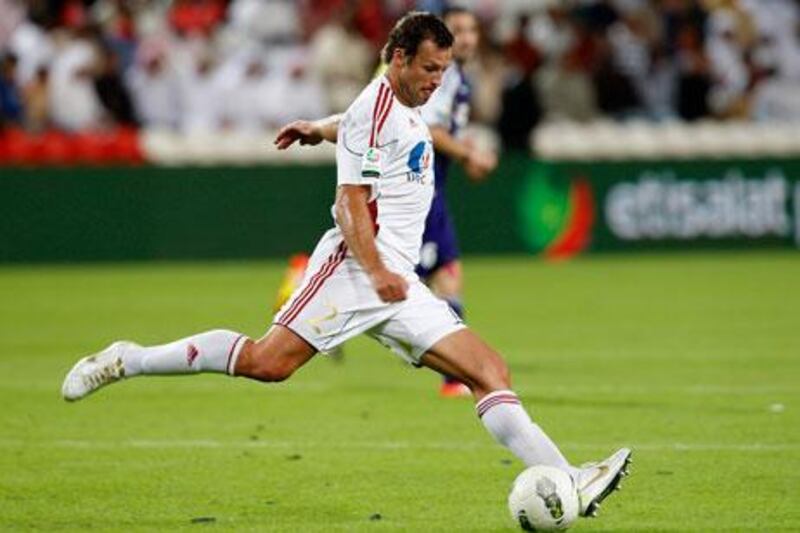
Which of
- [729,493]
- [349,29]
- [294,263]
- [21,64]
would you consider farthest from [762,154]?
[729,493]

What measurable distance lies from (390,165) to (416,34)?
1.82ft

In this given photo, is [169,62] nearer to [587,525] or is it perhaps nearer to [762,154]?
[762,154]

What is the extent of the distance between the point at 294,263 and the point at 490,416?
615 centimetres

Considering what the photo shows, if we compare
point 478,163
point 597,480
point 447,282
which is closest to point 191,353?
point 597,480

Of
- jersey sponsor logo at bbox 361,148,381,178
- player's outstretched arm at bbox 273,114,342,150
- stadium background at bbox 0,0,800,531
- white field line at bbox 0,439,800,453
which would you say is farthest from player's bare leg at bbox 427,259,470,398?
jersey sponsor logo at bbox 361,148,381,178

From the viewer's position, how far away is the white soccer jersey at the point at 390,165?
773cm

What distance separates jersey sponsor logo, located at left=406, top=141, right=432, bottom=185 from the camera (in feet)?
25.9

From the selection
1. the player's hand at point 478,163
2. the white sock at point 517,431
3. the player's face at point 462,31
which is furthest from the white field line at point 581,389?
the white sock at point 517,431

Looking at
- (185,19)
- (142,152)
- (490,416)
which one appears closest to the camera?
(490,416)

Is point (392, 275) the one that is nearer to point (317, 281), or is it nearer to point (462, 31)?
point (317, 281)

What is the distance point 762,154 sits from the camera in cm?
2350

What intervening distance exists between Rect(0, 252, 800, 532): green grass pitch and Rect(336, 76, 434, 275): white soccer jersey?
3.82 ft

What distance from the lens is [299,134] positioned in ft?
27.9

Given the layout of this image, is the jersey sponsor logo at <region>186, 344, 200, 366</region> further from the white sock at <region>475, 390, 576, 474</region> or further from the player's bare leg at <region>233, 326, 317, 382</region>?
the white sock at <region>475, 390, 576, 474</region>
